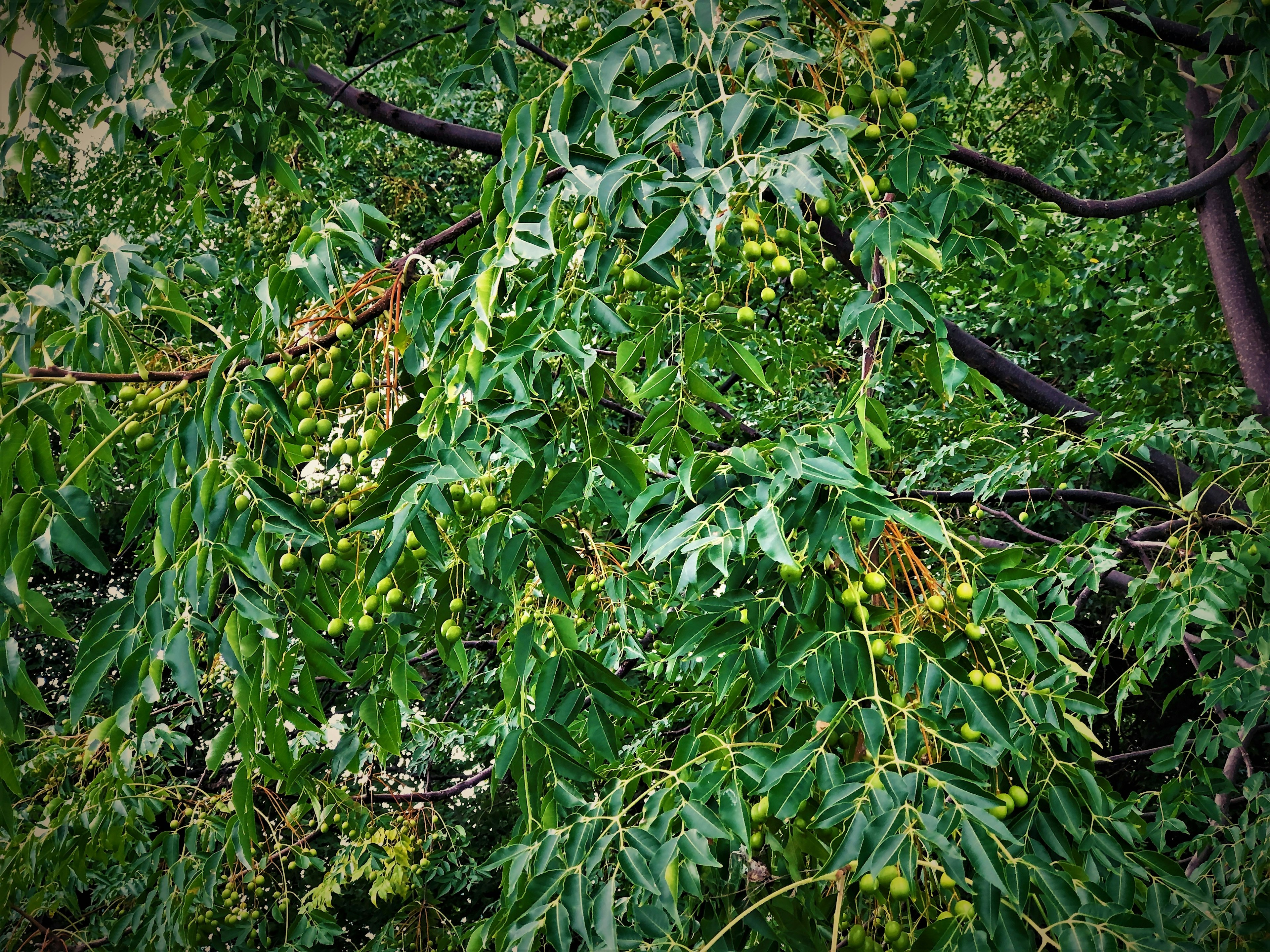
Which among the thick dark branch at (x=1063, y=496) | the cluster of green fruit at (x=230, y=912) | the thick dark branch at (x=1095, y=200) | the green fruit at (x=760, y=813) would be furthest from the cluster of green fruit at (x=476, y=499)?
the cluster of green fruit at (x=230, y=912)

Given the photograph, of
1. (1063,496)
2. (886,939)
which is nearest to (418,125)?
(886,939)

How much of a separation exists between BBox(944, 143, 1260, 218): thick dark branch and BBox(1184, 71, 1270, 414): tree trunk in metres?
0.39

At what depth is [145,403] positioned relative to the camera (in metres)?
1.33

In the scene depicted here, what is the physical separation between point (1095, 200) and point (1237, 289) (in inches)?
39.9

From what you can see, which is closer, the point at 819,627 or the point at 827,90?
the point at 819,627

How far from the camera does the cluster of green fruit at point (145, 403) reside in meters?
1.33

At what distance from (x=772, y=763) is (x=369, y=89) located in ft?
20.8

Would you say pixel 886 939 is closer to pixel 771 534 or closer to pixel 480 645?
pixel 771 534

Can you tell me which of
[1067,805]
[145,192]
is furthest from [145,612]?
[145,192]

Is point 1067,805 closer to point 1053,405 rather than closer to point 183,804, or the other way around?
point 1053,405

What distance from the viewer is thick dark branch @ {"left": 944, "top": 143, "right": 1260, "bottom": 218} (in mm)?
2205

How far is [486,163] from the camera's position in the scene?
704 cm

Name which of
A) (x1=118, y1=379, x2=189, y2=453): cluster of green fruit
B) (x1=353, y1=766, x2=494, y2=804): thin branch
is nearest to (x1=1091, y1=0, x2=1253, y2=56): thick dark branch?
(x1=118, y1=379, x2=189, y2=453): cluster of green fruit

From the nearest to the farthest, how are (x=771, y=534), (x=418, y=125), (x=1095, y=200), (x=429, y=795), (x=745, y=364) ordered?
(x=771, y=534) → (x=745, y=364) → (x=1095, y=200) → (x=418, y=125) → (x=429, y=795)
